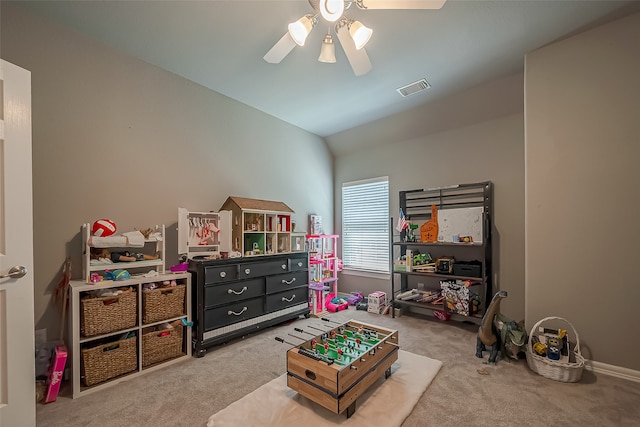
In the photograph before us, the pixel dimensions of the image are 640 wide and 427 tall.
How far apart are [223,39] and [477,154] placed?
10.7 feet

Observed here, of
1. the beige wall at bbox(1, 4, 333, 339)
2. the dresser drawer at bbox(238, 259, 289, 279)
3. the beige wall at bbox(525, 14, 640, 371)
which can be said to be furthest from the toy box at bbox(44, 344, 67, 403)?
the beige wall at bbox(525, 14, 640, 371)

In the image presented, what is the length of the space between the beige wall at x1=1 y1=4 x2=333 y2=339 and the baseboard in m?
3.93

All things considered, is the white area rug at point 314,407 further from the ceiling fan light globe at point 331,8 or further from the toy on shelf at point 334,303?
the ceiling fan light globe at point 331,8

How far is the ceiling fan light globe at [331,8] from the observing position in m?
1.68

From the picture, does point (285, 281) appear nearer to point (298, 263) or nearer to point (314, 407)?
point (298, 263)

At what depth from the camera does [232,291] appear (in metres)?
2.91

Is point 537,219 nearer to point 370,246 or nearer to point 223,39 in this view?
point 370,246

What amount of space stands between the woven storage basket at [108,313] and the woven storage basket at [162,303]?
8cm

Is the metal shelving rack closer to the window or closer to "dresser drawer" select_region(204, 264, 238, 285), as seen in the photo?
the window

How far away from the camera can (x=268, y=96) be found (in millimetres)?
3496

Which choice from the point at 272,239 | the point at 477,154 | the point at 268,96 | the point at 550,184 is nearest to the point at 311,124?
the point at 268,96

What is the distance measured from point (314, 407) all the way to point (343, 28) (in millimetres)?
2613

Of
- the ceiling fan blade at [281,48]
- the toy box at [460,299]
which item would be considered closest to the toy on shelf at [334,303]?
the toy box at [460,299]

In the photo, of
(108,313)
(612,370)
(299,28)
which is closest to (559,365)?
(612,370)
